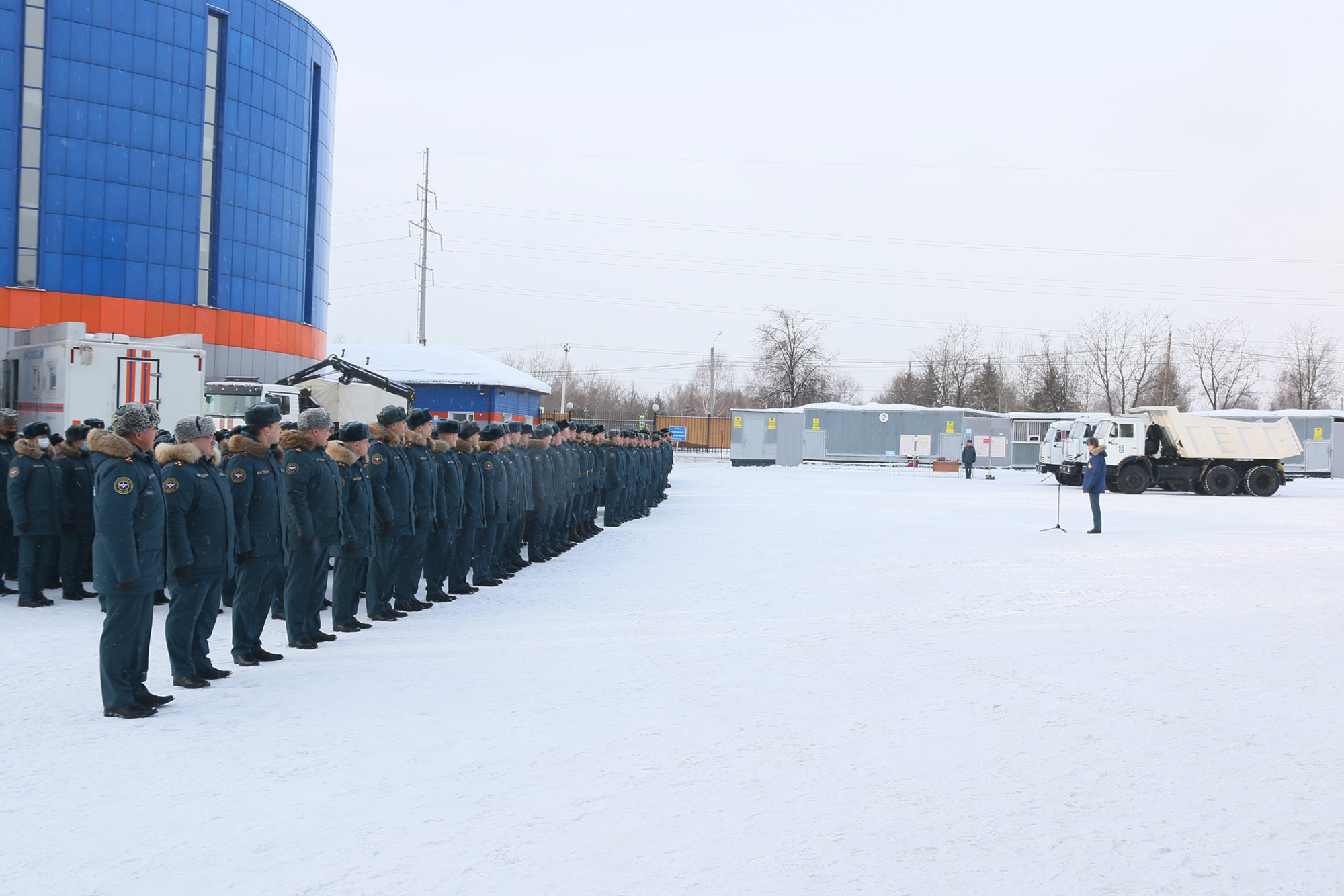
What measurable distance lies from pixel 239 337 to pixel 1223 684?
1437 inches

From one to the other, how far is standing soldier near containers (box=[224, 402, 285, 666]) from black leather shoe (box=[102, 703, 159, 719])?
4.39 feet

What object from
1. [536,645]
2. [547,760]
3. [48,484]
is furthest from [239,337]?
[547,760]

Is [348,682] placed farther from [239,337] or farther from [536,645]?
[239,337]

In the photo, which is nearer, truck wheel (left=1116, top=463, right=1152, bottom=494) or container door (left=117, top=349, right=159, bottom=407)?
container door (left=117, top=349, right=159, bottom=407)

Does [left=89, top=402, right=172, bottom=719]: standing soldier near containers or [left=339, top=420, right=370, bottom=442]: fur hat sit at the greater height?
[left=339, top=420, right=370, bottom=442]: fur hat

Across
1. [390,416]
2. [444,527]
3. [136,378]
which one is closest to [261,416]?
[390,416]

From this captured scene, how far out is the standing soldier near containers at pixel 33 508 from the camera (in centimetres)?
899

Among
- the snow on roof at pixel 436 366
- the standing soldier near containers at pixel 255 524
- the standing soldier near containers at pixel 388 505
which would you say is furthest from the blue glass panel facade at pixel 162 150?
the standing soldier near containers at pixel 255 524

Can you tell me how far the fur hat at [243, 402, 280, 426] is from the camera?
23.4 ft

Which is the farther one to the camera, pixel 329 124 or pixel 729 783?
pixel 329 124

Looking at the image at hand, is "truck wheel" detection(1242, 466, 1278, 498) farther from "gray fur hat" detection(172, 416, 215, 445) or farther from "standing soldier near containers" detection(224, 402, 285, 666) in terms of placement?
"gray fur hat" detection(172, 416, 215, 445)

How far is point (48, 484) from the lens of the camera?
916 centimetres

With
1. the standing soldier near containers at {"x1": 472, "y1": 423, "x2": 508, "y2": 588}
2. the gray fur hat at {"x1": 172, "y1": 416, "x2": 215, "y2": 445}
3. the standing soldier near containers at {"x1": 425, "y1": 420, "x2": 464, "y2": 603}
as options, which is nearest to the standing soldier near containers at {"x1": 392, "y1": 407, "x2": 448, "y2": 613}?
the standing soldier near containers at {"x1": 425, "y1": 420, "x2": 464, "y2": 603}

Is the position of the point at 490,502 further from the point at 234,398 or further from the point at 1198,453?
the point at 1198,453
